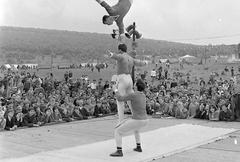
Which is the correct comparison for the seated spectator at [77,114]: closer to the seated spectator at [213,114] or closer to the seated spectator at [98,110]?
the seated spectator at [98,110]

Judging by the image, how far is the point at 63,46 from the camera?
223ft

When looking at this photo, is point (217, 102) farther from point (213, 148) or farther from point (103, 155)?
point (103, 155)

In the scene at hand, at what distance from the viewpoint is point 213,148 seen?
638 centimetres

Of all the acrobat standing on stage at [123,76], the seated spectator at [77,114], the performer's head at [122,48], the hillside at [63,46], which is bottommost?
the seated spectator at [77,114]

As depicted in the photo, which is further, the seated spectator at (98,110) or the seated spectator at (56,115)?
the seated spectator at (98,110)

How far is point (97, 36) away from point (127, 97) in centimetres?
7583

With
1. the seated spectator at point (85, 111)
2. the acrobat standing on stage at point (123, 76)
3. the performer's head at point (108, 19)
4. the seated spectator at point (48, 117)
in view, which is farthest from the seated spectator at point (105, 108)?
the acrobat standing on stage at point (123, 76)

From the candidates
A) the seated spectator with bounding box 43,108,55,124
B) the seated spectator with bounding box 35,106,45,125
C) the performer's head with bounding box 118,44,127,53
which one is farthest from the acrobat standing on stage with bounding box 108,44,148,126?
the seated spectator with bounding box 43,108,55,124

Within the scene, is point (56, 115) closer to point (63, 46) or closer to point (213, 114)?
point (213, 114)

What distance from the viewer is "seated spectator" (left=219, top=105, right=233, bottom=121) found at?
1027 cm

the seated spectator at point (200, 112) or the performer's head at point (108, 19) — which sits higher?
the performer's head at point (108, 19)

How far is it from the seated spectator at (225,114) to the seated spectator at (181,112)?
3.97 feet

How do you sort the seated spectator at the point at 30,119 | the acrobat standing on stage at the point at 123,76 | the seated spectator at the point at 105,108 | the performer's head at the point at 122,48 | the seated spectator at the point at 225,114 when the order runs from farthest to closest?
the seated spectator at the point at 105,108, the seated spectator at the point at 225,114, the seated spectator at the point at 30,119, the performer's head at the point at 122,48, the acrobat standing on stage at the point at 123,76

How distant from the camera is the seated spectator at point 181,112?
436 inches
